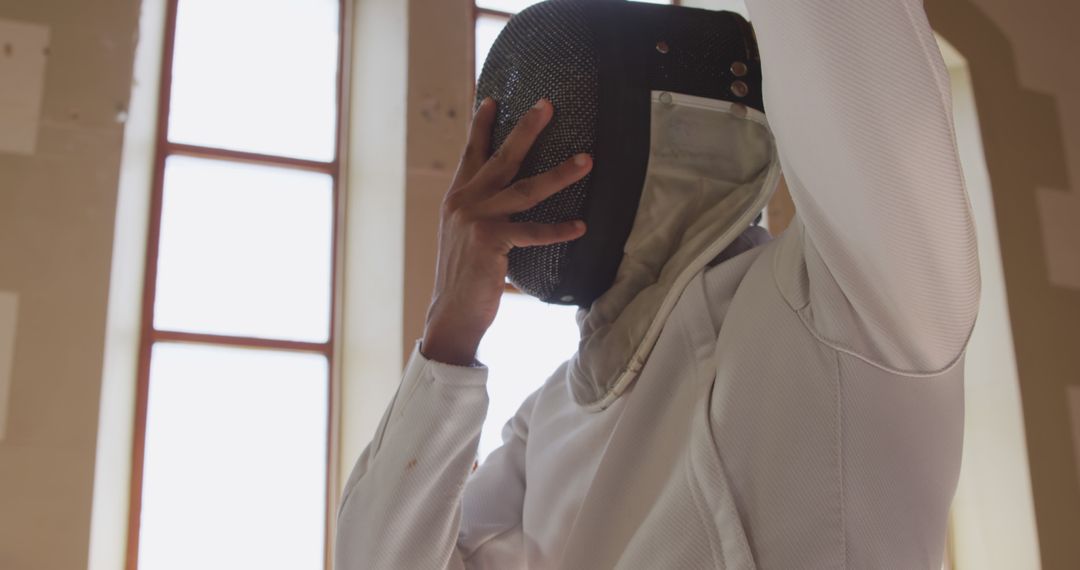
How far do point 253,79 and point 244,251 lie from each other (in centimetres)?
57

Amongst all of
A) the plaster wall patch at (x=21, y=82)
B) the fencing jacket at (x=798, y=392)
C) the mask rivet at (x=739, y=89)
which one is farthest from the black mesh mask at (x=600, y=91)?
the plaster wall patch at (x=21, y=82)

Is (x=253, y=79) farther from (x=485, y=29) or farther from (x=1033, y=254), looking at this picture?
(x=1033, y=254)

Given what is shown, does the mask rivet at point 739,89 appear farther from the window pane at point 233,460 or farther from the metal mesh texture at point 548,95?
the window pane at point 233,460

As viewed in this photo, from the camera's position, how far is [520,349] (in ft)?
10.9

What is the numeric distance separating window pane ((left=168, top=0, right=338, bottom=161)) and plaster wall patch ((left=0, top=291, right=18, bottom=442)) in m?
0.88

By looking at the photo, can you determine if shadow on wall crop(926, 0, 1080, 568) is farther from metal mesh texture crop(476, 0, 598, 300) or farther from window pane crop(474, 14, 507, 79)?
metal mesh texture crop(476, 0, 598, 300)

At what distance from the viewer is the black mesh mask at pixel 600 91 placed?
1163mm

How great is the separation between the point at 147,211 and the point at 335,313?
599 mm

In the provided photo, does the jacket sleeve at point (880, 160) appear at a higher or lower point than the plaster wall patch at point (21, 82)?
lower

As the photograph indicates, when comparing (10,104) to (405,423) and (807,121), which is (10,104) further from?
(807,121)

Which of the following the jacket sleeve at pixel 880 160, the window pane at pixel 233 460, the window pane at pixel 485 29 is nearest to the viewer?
the jacket sleeve at pixel 880 160

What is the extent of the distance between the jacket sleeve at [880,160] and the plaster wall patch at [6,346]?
7.36 feet

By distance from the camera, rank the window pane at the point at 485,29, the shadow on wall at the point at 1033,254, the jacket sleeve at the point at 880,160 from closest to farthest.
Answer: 1. the jacket sleeve at the point at 880,160
2. the shadow on wall at the point at 1033,254
3. the window pane at the point at 485,29

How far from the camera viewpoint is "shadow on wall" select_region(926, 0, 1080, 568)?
3.32 m
